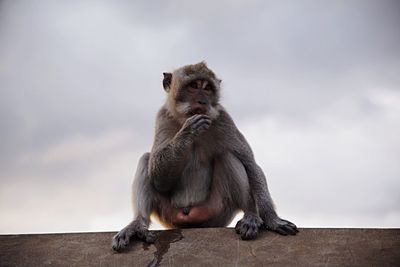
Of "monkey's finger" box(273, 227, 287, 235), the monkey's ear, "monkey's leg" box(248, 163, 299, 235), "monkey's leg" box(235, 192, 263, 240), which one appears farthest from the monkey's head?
"monkey's finger" box(273, 227, 287, 235)

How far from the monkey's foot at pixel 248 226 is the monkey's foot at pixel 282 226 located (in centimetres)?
14

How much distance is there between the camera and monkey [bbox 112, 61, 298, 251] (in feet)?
27.2

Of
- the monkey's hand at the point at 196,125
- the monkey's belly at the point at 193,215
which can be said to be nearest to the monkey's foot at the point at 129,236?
the monkey's belly at the point at 193,215

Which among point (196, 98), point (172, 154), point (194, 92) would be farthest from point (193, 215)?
point (194, 92)

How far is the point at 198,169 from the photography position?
8766 millimetres

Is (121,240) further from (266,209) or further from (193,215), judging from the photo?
(266,209)

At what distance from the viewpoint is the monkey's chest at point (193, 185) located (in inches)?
340

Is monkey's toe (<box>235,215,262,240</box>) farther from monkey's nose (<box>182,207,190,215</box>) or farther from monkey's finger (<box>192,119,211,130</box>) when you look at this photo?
monkey's finger (<box>192,119,211,130</box>)

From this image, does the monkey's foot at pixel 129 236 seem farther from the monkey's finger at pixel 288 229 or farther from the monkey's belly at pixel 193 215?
the monkey's finger at pixel 288 229

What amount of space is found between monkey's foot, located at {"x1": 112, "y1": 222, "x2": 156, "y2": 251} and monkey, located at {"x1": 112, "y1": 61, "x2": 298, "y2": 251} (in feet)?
0.28

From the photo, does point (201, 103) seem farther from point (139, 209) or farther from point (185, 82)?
point (139, 209)

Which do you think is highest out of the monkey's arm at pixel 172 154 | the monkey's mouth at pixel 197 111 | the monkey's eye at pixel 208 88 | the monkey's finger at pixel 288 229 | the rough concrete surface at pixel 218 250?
the monkey's eye at pixel 208 88

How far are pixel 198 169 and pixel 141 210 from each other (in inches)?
41.1

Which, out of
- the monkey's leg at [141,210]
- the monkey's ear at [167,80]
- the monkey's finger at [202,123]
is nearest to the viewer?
the monkey's leg at [141,210]
